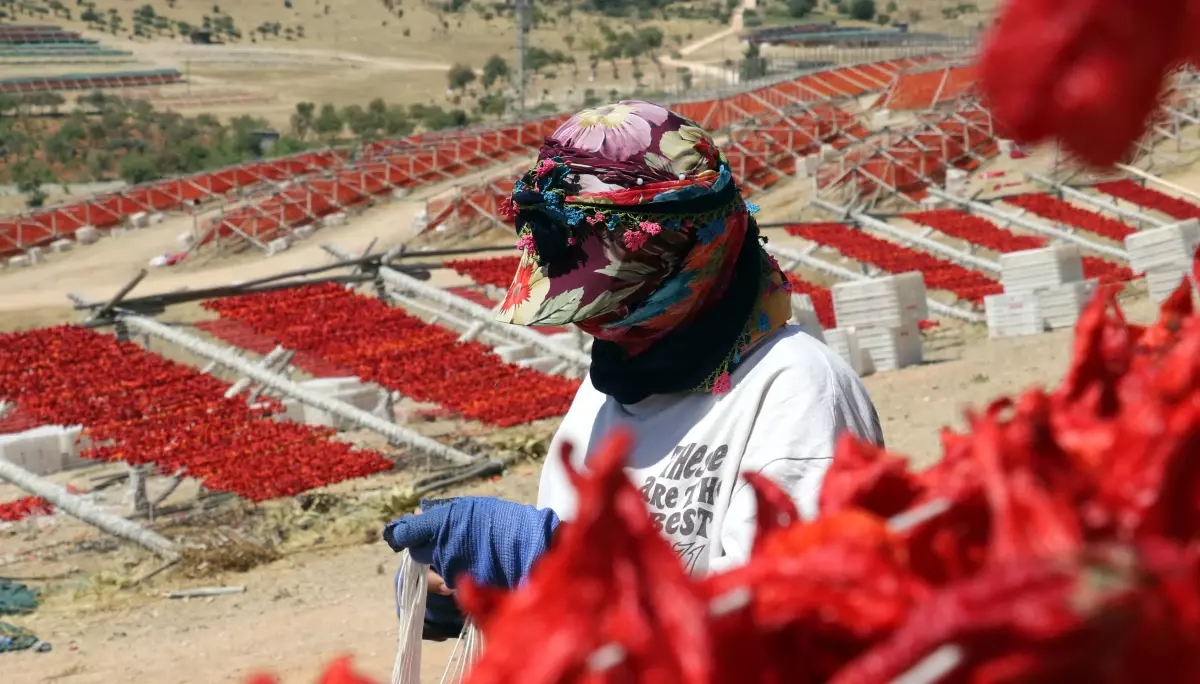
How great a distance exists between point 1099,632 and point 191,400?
11004 mm

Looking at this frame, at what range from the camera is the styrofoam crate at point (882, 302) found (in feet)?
49.5

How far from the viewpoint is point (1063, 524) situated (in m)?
0.80

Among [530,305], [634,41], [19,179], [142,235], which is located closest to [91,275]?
[142,235]

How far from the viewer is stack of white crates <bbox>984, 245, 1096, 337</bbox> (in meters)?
16.1

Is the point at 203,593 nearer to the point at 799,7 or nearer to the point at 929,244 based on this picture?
the point at 929,244

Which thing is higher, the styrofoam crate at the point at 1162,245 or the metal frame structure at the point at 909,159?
the styrofoam crate at the point at 1162,245

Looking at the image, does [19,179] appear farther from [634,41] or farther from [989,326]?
[634,41]

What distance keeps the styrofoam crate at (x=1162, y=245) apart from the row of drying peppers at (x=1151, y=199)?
570 centimetres

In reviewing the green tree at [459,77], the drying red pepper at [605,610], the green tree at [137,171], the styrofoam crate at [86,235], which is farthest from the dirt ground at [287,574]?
the green tree at [459,77]

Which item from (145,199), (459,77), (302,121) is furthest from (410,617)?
(459,77)

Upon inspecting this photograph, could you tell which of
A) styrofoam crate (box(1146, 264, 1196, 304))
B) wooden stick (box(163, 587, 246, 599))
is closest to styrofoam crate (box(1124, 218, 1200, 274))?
styrofoam crate (box(1146, 264, 1196, 304))

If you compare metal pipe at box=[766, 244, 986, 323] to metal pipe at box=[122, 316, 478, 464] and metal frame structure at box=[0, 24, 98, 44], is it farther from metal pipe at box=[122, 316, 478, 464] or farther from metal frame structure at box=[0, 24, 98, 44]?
metal frame structure at box=[0, 24, 98, 44]

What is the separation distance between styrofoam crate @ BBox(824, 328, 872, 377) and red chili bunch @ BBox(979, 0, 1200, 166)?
45.0 feet

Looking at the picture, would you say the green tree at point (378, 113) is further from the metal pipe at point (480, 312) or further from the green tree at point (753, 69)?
the metal pipe at point (480, 312)
